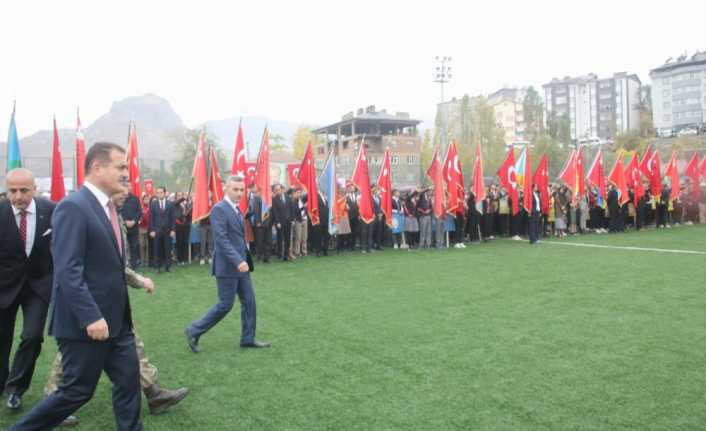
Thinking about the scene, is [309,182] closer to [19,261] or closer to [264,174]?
[264,174]

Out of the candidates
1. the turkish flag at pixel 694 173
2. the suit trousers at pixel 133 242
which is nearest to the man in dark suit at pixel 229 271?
the suit trousers at pixel 133 242

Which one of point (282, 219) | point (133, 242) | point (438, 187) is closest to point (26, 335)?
point (133, 242)

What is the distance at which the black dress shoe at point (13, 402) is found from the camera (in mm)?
4664

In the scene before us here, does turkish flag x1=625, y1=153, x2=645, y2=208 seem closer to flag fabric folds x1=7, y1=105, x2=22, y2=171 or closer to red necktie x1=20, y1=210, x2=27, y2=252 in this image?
flag fabric folds x1=7, y1=105, x2=22, y2=171

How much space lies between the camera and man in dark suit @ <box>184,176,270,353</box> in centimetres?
613

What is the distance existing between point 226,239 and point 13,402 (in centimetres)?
242

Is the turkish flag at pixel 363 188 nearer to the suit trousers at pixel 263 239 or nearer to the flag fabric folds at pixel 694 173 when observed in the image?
the suit trousers at pixel 263 239

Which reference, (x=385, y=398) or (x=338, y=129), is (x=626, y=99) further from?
(x=385, y=398)

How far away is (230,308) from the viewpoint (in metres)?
6.14

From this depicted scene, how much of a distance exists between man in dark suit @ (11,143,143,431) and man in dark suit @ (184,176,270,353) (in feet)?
8.56

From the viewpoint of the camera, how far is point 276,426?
418 centimetres

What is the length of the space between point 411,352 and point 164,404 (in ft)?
8.49

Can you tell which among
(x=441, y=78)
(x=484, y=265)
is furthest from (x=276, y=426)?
(x=441, y=78)

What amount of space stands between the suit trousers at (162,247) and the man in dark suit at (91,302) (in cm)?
1029
